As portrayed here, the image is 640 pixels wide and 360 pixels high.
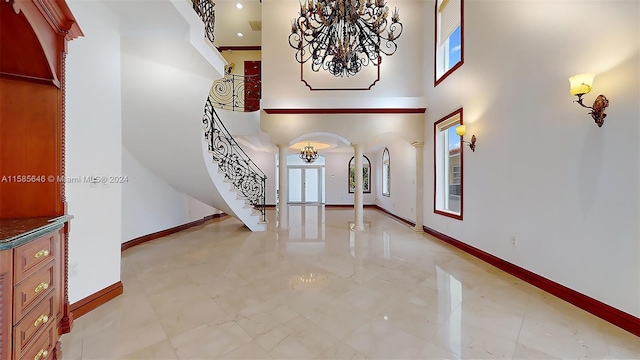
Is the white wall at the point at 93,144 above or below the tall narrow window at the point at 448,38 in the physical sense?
below

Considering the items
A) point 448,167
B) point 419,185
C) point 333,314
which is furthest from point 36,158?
point 419,185

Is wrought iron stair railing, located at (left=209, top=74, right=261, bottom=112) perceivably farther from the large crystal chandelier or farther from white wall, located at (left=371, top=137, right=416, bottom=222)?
white wall, located at (left=371, top=137, right=416, bottom=222)

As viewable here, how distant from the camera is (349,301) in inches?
99.1

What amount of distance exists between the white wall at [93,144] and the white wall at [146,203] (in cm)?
230

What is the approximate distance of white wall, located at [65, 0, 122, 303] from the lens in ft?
7.14

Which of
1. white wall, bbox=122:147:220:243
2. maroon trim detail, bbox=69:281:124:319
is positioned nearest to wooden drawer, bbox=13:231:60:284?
maroon trim detail, bbox=69:281:124:319

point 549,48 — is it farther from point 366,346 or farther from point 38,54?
point 38,54

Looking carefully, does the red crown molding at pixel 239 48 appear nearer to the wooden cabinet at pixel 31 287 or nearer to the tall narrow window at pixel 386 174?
the tall narrow window at pixel 386 174

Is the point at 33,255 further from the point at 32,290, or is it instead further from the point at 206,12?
the point at 206,12

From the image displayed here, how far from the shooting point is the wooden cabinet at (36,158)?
1.38 meters

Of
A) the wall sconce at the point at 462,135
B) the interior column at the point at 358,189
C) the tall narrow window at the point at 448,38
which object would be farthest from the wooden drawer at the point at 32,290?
the tall narrow window at the point at 448,38

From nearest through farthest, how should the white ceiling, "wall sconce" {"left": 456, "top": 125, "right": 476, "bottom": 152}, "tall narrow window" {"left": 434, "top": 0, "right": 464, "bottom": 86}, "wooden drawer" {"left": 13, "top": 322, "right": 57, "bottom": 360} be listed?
"wooden drawer" {"left": 13, "top": 322, "right": 57, "bottom": 360} → "wall sconce" {"left": 456, "top": 125, "right": 476, "bottom": 152} → "tall narrow window" {"left": 434, "top": 0, "right": 464, "bottom": 86} → the white ceiling

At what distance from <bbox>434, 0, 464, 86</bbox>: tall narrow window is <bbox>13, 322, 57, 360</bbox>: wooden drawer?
579cm

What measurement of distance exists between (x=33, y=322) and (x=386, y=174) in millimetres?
9384
